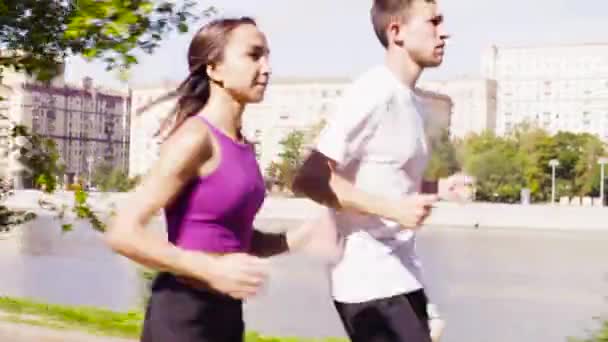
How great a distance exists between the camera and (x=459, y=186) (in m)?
2.20

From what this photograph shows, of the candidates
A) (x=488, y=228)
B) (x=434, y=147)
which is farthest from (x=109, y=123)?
(x=434, y=147)

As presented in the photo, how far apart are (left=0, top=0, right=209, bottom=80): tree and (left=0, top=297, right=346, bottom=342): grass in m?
1.51

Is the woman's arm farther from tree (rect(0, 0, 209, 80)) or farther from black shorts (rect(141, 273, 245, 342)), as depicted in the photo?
tree (rect(0, 0, 209, 80))

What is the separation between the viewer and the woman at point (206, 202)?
1.72 meters

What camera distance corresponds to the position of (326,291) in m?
11.7

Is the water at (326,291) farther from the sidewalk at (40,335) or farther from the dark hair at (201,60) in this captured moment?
the dark hair at (201,60)

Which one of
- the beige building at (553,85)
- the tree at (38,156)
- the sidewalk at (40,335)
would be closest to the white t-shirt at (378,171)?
the sidewalk at (40,335)

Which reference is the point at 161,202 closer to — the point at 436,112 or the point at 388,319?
the point at 388,319

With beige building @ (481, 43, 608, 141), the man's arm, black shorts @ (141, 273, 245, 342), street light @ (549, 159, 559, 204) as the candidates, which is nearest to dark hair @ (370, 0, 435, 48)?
the man's arm

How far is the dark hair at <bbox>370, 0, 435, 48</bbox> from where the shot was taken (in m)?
2.22

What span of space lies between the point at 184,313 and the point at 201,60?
1.52 feet

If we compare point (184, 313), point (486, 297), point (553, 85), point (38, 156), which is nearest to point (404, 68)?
point (184, 313)

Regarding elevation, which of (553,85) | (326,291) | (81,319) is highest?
(553,85)

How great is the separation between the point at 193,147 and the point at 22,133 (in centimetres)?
452
